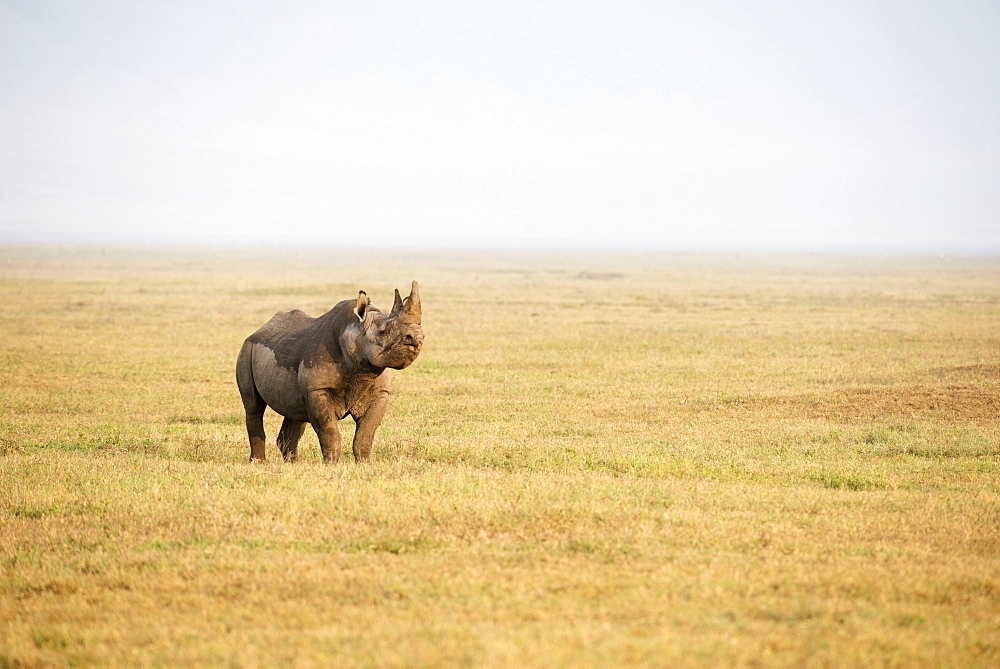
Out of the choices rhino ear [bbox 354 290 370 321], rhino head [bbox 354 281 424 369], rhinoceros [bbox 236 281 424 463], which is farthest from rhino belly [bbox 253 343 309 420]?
rhino head [bbox 354 281 424 369]

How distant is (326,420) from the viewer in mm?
12461

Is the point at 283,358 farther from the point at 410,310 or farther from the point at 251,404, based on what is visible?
the point at 410,310

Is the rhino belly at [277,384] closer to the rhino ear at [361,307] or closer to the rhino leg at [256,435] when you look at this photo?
the rhino leg at [256,435]

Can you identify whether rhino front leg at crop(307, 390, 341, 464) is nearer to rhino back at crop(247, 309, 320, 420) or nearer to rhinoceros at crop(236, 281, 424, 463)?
rhinoceros at crop(236, 281, 424, 463)

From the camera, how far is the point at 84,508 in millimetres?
10102

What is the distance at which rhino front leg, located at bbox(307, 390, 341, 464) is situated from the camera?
12383 millimetres

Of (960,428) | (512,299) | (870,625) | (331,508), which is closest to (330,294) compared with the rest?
(512,299)

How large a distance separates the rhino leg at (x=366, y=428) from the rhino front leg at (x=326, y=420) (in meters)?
0.27

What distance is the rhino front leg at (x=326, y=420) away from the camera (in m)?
12.4

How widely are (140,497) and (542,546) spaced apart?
14.4 feet

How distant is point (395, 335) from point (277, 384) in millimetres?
2526

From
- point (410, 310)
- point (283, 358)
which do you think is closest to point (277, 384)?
point (283, 358)

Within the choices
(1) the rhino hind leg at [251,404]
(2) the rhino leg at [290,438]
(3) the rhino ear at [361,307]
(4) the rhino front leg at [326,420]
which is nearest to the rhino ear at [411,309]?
(3) the rhino ear at [361,307]

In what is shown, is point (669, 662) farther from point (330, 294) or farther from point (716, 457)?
point (330, 294)
